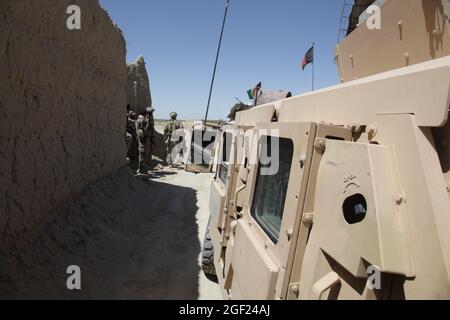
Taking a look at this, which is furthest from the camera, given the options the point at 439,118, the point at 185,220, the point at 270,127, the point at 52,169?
the point at 185,220

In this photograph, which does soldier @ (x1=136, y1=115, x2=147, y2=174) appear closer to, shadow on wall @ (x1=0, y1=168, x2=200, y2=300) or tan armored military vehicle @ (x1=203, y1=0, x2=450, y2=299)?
shadow on wall @ (x1=0, y1=168, x2=200, y2=300)

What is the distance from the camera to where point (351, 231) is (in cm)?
141

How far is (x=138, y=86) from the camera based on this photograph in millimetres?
16844

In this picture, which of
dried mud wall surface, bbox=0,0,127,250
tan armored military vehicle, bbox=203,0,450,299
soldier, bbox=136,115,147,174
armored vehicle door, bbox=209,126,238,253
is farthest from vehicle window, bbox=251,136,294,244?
soldier, bbox=136,115,147,174

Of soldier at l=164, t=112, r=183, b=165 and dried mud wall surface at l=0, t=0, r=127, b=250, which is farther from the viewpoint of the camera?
soldier at l=164, t=112, r=183, b=165

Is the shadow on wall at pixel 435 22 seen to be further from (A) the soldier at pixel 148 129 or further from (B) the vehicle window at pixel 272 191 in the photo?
(A) the soldier at pixel 148 129

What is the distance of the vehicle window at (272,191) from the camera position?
2.13m

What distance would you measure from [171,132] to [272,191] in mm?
12641

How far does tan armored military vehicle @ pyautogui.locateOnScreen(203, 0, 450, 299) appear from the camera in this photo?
49.0 inches

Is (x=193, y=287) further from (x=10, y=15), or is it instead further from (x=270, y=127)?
(x=10, y=15)

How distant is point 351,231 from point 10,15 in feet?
12.0

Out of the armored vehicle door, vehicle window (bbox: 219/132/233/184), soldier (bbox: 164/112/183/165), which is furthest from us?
soldier (bbox: 164/112/183/165)
